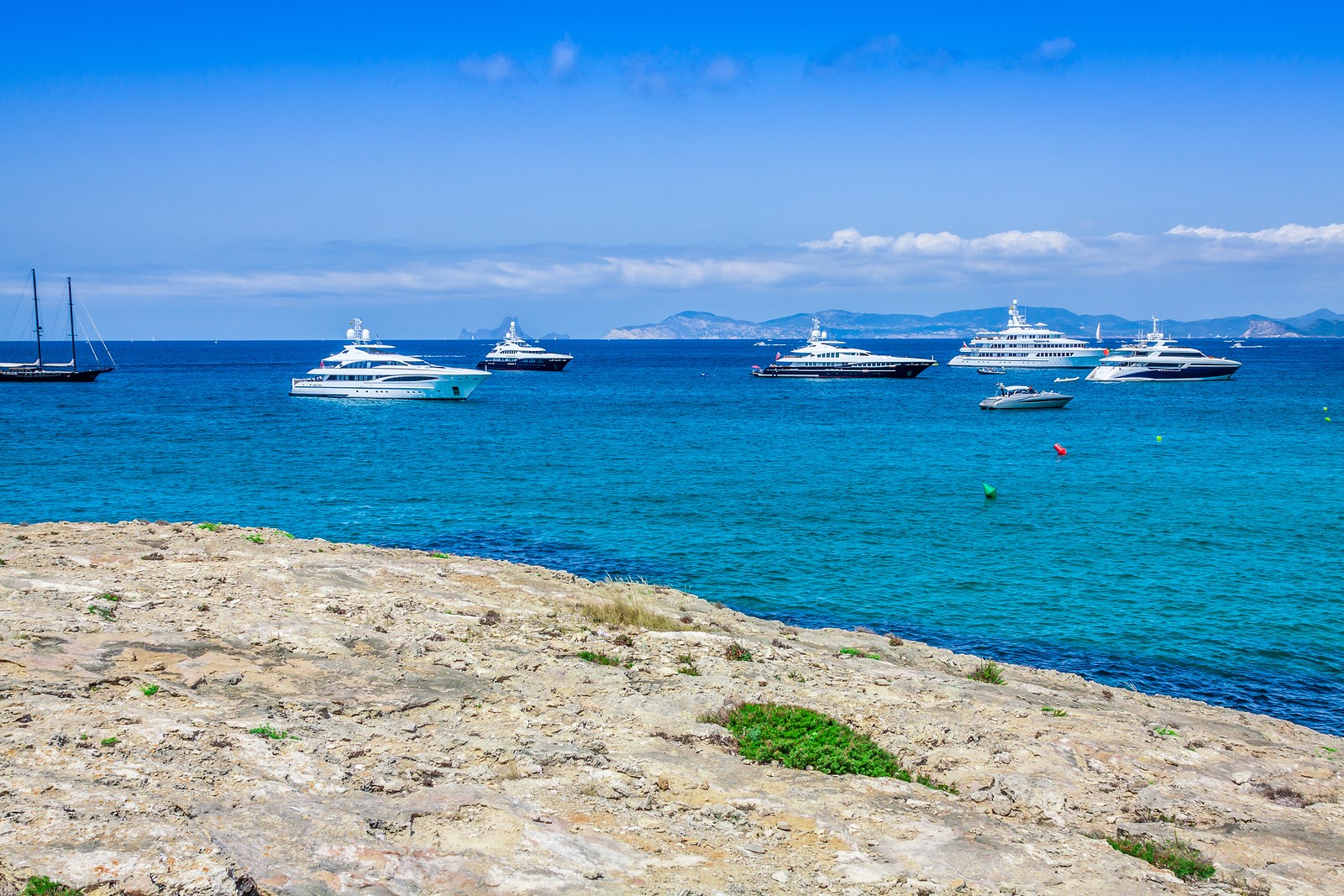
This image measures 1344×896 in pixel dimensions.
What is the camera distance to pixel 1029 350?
142750 mm

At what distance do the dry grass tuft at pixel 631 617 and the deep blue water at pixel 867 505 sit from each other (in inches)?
240

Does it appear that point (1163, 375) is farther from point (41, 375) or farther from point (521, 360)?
point (41, 375)

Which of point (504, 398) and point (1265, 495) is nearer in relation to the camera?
point (1265, 495)

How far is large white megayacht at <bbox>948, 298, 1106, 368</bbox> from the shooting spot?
139 meters

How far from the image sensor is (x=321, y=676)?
38.5 feet

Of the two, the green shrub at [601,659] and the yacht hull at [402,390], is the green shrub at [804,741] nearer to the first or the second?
the green shrub at [601,659]

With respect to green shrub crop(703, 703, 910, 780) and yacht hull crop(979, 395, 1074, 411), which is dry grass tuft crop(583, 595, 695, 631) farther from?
yacht hull crop(979, 395, 1074, 411)

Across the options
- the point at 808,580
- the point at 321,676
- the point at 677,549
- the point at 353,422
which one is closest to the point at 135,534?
the point at 321,676

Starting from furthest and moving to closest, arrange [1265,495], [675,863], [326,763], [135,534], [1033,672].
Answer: [1265,495], [135,534], [1033,672], [326,763], [675,863]

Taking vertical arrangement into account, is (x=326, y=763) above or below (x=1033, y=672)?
above

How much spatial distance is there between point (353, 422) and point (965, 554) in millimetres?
49850

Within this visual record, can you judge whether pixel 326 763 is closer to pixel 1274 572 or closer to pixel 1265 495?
pixel 1274 572

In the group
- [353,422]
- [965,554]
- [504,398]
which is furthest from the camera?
[504,398]

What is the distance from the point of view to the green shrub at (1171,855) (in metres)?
8.18
